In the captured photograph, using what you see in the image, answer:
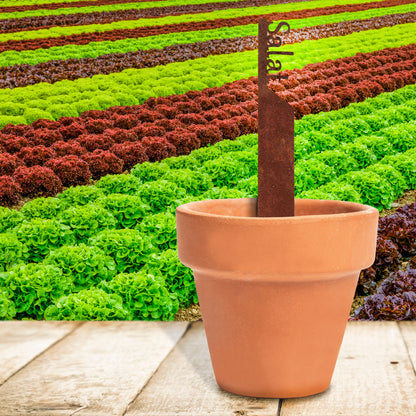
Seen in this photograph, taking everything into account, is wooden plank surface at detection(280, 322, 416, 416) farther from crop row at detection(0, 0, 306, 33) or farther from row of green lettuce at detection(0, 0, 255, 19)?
row of green lettuce at detection(0, 0, 255, 19)

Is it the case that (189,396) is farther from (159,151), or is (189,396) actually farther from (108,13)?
(108,13)

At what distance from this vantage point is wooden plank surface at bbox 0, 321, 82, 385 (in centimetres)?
237

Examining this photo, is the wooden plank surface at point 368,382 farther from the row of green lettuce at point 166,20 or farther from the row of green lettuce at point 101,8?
the row of green lettuce at point 101,8

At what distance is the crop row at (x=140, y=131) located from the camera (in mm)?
7906

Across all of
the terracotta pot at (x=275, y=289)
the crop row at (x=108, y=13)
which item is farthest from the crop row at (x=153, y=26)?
the terracotta pot at (x=275, y=289)

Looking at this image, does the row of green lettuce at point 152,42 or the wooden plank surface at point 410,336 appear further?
the row of green lettuce at point 152,42

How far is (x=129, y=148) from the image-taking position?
8719mm

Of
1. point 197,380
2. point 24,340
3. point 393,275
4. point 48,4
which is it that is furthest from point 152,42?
point 197,380

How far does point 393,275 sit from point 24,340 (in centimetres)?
257

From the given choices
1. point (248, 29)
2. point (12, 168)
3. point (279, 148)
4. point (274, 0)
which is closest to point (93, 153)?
point (12, 168)

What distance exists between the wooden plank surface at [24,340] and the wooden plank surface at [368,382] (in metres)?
1.03

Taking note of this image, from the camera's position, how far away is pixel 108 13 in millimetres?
30578

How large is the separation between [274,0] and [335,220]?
3440cm

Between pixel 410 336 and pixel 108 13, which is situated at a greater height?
pixel 108 13
